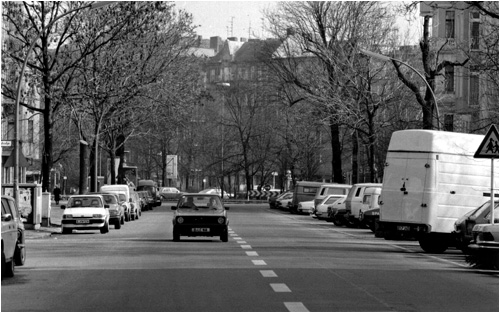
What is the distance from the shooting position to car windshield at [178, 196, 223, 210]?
32.8 meters

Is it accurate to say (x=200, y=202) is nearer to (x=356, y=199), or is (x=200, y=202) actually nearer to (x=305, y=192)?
(x=356, y=199)

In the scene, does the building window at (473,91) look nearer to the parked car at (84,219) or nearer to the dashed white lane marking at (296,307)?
the parked car at (84,219)

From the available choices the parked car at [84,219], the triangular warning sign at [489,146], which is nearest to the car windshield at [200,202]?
the parked car at [84,219]

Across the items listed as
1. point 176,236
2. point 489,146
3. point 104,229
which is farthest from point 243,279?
point 104,229

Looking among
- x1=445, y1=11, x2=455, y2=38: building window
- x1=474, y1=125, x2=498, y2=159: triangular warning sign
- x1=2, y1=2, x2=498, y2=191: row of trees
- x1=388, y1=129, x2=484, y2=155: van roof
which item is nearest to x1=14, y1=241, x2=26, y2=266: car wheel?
x1=474, y1=125, x2=498, y2=159: triangular warning sign

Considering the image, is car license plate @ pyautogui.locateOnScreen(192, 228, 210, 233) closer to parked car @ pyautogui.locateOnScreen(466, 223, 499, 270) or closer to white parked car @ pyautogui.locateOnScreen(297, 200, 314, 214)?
parked car @ pyautogui.locateOnScreen(466, 223, 499, 270)

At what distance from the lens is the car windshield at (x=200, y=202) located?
107ft

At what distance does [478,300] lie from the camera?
15.6 m

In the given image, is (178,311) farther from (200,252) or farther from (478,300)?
(200,252)

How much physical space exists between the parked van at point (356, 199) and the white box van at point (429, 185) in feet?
57.5

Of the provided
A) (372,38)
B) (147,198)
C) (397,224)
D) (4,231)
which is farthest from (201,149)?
(4,231)

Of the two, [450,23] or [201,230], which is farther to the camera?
Answer: [450,23]

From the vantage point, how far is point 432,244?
3050cm

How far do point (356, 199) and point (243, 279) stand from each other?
104 feet
